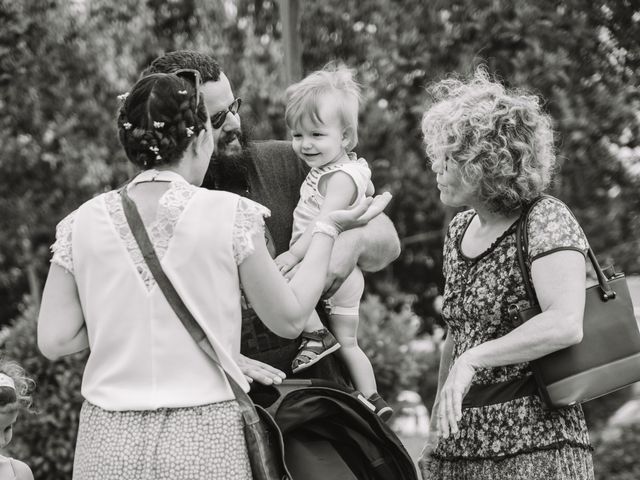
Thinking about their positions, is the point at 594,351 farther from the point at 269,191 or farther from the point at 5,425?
the point at 5,425

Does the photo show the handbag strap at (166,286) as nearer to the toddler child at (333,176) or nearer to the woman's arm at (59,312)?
the woman's arm at (59,312)

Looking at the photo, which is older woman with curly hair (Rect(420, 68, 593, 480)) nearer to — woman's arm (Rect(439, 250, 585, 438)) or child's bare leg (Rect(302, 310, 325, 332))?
woman's arm (Rect(439, 250, 585, 438))

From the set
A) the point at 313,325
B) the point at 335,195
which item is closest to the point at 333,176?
the point at 335,195

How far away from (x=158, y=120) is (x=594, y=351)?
1.45 meters

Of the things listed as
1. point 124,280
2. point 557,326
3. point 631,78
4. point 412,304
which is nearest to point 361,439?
point 557,326

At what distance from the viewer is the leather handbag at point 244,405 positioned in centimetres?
239

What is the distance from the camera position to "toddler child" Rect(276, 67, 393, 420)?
3244mm

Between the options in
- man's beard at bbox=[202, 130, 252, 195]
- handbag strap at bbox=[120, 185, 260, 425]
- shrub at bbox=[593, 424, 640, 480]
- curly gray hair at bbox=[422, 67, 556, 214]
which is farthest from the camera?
shrub at bbox=[593, 424, 640, 480]

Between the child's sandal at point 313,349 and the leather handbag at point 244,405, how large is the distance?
1.66 ft

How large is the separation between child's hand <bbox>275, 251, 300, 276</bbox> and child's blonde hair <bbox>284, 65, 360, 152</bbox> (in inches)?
19.9

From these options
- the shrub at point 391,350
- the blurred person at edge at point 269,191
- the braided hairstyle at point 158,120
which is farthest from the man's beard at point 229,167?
the shrub at point 391,350

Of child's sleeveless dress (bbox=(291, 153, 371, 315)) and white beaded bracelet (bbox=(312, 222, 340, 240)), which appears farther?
child's sleeveless dress (bbox=(291, 153, 371, 315))

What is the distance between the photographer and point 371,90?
24.1 ft

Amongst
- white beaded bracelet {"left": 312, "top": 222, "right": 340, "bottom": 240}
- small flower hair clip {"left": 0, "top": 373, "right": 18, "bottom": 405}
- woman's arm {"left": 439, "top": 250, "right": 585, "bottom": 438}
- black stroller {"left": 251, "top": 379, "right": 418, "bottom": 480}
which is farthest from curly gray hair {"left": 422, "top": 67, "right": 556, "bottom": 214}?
small flower hair clip {"left": 0, "top": 373, "right": 18, "bottom": 405}
